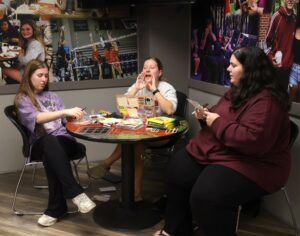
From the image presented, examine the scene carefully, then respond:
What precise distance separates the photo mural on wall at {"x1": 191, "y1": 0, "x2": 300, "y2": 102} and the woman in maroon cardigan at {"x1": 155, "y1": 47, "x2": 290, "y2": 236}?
386mm

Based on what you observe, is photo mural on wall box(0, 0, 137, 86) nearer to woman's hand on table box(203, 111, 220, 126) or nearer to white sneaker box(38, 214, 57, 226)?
white sneaker box(38, 214, 57, 226)

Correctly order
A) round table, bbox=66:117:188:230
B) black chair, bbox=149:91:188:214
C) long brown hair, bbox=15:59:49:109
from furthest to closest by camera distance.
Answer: black chair, bbox=149:91:188:214
long brown hair, bbox=15:59:49:109
round table, bbox=66:117:188:230

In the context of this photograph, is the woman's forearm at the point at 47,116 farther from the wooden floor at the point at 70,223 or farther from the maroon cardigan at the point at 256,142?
the maroon cardigan at the point at 256,142

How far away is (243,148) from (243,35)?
1.30 meters

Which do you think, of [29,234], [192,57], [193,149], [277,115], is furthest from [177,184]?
[192,57]

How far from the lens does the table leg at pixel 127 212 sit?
2.88 meters

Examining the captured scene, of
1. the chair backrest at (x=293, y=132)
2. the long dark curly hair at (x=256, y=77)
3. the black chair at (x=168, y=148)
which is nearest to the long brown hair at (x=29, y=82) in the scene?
the black chair at (x=168, y=148)

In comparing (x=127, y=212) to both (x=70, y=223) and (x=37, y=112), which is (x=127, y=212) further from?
(x=37, y=112)

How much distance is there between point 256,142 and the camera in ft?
7.28

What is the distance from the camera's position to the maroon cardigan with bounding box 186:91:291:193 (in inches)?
87.7

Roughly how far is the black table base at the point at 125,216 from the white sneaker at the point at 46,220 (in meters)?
0.31

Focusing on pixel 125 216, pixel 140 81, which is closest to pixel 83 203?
pixel 125 216

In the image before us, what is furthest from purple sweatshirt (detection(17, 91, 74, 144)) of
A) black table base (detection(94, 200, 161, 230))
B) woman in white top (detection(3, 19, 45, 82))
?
woman in white top (detection(3, 19, 45, 82))

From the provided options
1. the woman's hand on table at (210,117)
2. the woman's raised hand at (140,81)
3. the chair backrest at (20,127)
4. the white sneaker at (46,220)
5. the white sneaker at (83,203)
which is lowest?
the white sneaker at (46,220)
